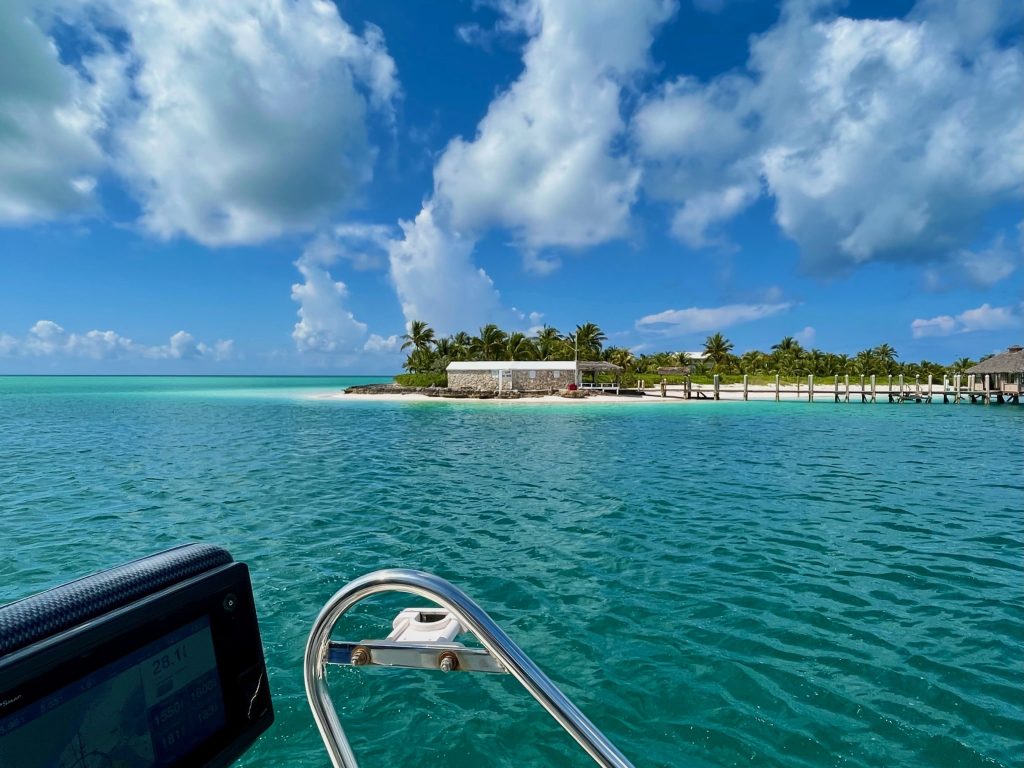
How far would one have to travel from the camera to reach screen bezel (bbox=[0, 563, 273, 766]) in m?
1.09

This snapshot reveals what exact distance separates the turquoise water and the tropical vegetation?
44.9m

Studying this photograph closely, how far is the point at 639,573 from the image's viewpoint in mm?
7715

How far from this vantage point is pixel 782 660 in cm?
546

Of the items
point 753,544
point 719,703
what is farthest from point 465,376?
point 719,703

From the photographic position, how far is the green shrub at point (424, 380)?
6094 centimetres

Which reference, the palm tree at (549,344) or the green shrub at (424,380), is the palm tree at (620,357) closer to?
the palm tree at (549,344)

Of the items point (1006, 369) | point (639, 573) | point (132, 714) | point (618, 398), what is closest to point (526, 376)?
point (618, 398)

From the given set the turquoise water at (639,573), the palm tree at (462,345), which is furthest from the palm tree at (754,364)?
the turquoise water at (639,573)

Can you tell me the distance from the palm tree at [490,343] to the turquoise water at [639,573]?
1841 inches

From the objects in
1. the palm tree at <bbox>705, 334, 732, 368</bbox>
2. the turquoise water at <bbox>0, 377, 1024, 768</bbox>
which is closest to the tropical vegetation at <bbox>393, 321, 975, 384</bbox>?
the palm tree at <bbox>705, 334, 732, 368</bbox>

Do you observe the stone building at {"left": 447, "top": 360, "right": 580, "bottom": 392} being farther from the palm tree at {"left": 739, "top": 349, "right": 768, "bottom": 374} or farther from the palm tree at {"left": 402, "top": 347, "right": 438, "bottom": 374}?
the palm tree at {"left": 739, "top": 349, "right": 768, "bottom": 374}

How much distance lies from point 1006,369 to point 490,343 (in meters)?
47.7

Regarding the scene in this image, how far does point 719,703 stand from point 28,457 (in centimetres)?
2363

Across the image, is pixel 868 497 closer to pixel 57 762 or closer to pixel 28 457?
pixel 57 762
